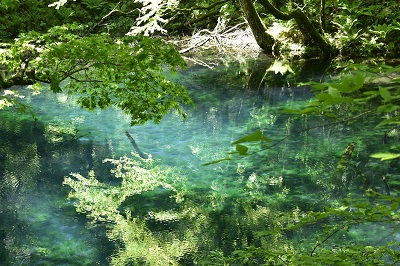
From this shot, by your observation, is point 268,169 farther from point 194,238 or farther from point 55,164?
point 55,164

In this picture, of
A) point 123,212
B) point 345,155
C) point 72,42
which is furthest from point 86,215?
point 345,155

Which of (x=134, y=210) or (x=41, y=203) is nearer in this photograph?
(x=134, y=210)

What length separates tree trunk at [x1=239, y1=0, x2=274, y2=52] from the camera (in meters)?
10.5

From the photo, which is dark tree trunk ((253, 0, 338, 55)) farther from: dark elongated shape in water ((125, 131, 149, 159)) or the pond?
dark elongated shape in water ((125, 131, 149, 159))

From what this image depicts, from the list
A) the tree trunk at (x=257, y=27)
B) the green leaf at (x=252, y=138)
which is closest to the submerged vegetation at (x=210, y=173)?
the green leaf at (x=252, y=138)

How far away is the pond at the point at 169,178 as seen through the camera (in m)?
4.06

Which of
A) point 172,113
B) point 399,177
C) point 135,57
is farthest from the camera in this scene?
point 172,113

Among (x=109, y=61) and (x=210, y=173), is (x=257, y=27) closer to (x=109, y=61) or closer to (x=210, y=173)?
(x=210, y=173)

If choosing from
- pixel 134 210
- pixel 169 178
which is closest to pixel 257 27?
pixel 169 178

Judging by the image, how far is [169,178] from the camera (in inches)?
211

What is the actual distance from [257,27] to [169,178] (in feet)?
22.2

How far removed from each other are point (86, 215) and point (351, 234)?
2.47 meters

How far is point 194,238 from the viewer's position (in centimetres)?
412

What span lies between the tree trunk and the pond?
9.18 feet
